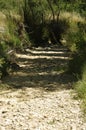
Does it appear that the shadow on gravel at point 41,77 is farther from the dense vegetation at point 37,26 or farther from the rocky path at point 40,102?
the dense vegetation at point 37,26

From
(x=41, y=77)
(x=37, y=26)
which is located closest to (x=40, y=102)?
(x=41, y=77)

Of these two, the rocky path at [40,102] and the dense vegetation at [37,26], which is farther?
the dense vegetation at [37,26]

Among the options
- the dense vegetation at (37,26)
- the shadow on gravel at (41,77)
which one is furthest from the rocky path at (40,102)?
the dense vegetation at (37,26)

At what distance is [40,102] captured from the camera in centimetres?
877

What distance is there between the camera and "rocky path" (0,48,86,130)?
7.40m

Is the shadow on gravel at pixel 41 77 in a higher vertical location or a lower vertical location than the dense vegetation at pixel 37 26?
higher

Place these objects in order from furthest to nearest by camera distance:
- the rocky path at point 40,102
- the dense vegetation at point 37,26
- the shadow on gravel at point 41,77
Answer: the dense vegetation at point 37,26 < the shadow on gravel at point 41,77 < the rocky path at point 40,102

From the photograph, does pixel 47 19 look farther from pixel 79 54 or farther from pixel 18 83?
pixel 18 83

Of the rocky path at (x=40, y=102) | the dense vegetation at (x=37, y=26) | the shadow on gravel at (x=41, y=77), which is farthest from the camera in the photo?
the dense vegetation at (x=37, y=26)

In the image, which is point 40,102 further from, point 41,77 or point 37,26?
point 37,26

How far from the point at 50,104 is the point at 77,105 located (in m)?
0.51

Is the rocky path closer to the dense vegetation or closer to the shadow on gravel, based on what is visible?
the shadow on gravel

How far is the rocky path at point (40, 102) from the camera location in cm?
740

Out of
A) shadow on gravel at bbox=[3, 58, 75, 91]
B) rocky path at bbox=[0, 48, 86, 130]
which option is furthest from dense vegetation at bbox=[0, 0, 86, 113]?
rocky path at bbox=[0, 48, 86, 130]
